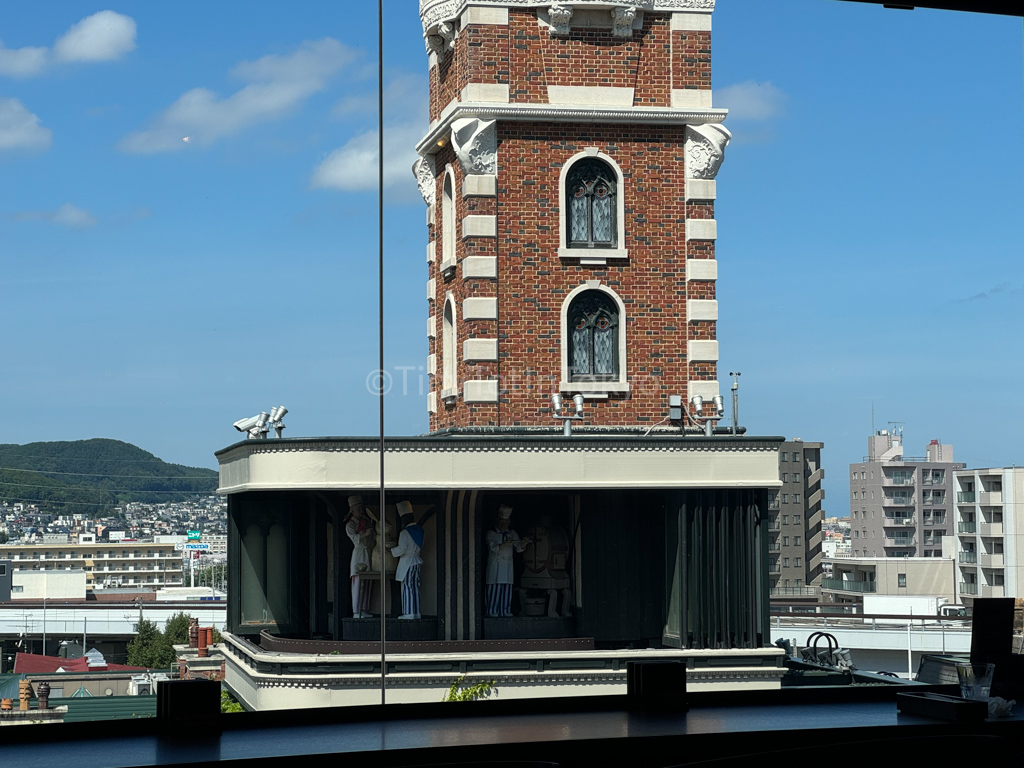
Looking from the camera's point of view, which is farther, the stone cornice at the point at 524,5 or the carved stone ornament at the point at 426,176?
the carved stone ornament at the point at 426,176

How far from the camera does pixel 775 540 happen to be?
79.1 meters

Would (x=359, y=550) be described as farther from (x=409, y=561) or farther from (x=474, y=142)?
(x=474, y=142)

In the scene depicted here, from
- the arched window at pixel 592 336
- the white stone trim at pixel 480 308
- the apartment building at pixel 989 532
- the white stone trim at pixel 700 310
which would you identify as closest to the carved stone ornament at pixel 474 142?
the white stone trim at pixel 480 308

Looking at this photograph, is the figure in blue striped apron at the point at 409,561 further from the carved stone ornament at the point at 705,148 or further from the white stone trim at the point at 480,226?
the carved stone ornament at the point at 705,148

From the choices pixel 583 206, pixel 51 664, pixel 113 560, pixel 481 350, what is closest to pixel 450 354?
pixel 481 350

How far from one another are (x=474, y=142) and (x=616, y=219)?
244 centimetres

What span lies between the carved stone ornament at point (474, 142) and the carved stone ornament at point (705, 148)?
9.77 feet

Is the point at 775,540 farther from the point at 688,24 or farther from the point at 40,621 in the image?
the point at 688,24

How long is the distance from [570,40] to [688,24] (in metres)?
1.83

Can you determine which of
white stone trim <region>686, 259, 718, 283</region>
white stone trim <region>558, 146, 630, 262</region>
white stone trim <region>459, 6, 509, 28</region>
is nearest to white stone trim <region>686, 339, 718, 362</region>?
white stone trim <region>686, 259, 718, 283</region>

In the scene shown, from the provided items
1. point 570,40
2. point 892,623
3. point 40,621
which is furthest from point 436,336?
point 40,621

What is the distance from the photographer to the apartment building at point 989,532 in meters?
67.1

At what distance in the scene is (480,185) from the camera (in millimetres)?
20719

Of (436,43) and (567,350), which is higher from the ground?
(436,43)
